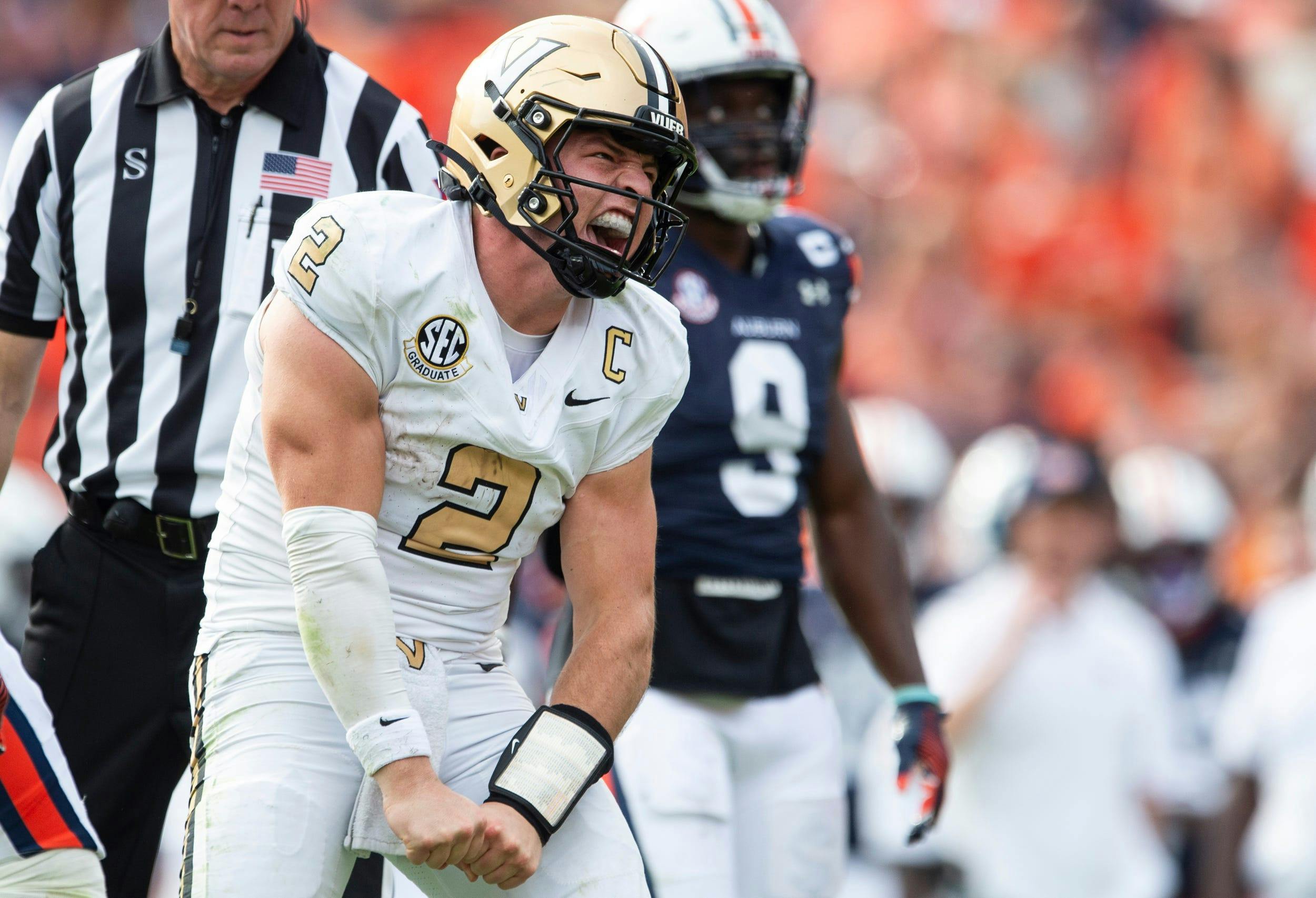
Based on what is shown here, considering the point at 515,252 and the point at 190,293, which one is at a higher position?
the point at 515,252

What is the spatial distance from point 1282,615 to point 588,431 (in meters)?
3.96

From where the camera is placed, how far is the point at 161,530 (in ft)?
11.3

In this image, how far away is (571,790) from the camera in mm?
2723

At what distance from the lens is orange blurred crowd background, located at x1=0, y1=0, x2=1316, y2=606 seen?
9.10 meters

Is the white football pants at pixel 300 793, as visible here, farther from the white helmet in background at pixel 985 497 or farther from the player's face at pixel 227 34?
the white helmet in background at pixel 985 497

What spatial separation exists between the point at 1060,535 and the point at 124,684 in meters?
3.27

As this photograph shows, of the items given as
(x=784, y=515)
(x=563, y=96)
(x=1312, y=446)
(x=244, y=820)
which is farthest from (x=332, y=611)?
(x=1312, y=446)

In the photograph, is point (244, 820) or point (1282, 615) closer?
point (244, 820)

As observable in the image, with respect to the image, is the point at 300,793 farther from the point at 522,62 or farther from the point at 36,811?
the point at 522,62

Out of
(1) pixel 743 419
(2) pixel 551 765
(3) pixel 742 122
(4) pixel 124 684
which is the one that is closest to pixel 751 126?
(3) pixel 742 122

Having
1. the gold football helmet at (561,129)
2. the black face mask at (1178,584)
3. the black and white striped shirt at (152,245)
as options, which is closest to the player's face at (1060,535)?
the black face mask at (1178,584)

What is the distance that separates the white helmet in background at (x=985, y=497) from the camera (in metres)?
6.10

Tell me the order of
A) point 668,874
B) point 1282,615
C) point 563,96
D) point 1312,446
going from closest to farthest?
point 563,96, point 668,874, point 1282,615, point 1312,446

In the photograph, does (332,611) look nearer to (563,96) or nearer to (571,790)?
(571,790)
